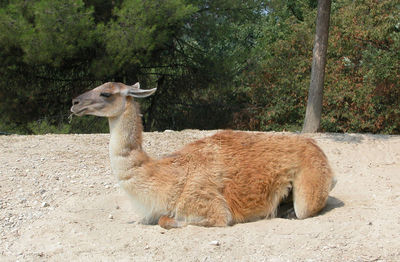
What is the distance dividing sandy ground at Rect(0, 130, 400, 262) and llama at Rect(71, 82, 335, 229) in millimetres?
197

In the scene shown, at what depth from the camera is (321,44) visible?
12.3 metres

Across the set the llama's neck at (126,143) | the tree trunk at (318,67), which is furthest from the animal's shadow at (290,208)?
the tree trunk at (318,67)

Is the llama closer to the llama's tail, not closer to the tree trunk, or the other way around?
the llama's tail

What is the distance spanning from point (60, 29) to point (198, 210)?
9964 mm

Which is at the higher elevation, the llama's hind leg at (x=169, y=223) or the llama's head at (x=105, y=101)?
the llama's head at (x=105, y=101)

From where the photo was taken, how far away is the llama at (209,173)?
17.7ft

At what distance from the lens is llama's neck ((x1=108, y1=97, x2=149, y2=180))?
5379mm

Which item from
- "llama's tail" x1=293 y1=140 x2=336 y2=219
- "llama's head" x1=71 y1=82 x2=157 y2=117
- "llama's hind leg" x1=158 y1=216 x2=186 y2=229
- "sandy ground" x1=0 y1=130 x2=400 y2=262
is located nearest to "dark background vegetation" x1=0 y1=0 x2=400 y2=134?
"sandy ground" x1=0 y1=130 x2=400 y2=262

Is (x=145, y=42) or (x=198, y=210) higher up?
(x=145, y=42)

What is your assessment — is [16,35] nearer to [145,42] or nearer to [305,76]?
[145,42]

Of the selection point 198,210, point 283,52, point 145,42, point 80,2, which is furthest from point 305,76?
point 198,210

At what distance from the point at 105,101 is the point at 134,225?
1524mm

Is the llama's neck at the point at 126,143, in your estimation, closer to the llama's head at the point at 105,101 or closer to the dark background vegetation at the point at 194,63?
the llama's head at the point at 105,101

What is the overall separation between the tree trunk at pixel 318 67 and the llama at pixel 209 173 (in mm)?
6767
